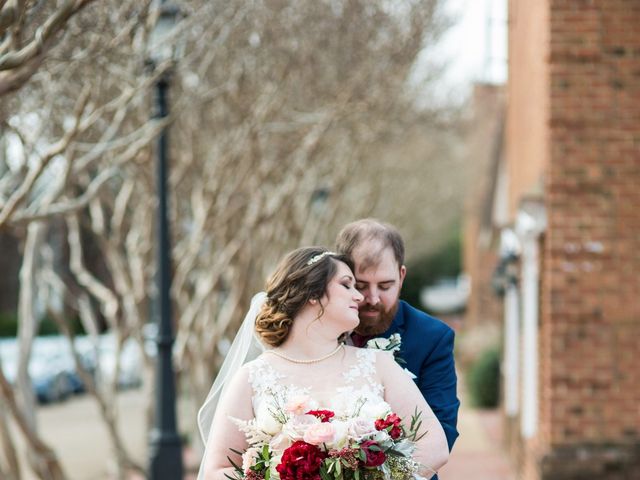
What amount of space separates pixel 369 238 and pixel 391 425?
800 mm

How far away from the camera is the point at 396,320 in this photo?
15.5 ft

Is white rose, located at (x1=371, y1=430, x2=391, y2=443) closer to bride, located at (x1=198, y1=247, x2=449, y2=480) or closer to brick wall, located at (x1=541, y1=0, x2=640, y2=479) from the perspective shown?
bride, located at (x1=198, y1=247, x2=449, y2=480)

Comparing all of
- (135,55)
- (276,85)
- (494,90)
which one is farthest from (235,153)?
(494,90)

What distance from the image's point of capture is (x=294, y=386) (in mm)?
4203

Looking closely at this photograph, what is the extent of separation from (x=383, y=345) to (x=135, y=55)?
6.02 m

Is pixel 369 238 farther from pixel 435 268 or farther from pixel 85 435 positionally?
pixel 435 268

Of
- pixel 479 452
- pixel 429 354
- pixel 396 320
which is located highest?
pixel 396 320

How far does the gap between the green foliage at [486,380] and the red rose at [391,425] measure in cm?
2126

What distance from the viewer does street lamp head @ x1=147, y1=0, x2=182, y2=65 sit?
9289 millimetres

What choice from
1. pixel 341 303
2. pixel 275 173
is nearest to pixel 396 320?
pixel 341 303

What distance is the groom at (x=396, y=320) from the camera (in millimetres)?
4465

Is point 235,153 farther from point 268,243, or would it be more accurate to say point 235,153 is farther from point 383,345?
point 383,345

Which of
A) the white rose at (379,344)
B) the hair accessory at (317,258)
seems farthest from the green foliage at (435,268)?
the hair accessory at (317,258)

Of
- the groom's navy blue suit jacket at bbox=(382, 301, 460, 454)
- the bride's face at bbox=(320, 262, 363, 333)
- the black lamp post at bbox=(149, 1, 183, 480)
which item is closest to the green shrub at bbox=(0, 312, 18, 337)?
the black lamp post at bbox=(149, 1, 183, 480)
